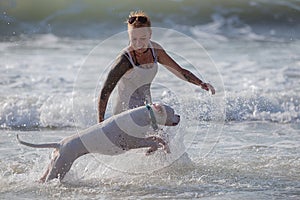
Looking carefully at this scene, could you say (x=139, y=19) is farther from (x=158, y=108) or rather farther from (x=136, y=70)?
(x=158, y=108)

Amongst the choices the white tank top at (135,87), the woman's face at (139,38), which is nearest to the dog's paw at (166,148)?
the white tank top at (135,87)

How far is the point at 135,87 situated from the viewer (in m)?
6.88

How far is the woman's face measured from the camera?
6594 mm

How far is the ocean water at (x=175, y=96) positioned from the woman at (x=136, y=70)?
47 centimetres

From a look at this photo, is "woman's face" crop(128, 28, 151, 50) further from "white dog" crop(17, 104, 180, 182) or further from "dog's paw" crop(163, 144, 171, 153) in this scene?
"dog's paw" crop(163, 144, 171, 153)

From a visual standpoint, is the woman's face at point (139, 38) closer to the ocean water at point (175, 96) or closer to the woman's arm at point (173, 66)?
the woman's arm at point (173, 66)

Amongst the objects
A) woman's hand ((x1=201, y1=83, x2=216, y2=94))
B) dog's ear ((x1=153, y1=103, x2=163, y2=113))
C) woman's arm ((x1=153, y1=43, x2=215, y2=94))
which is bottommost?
dog's ear ((x1=153, y1=103, x2=163, y2=113))

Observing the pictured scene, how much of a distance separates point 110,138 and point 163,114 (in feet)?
1.67

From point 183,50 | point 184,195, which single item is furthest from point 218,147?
point 183,50

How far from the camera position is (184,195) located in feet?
20.5

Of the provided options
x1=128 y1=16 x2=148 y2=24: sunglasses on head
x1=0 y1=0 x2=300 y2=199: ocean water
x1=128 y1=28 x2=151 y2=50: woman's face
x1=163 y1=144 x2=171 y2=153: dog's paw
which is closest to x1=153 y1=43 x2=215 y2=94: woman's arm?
x1=128 y1=28 x2=151 y2=50: woman's face

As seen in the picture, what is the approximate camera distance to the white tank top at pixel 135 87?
6.75 metres

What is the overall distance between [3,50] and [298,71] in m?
6.46

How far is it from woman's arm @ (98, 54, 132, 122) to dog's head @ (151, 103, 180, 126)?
50cm
